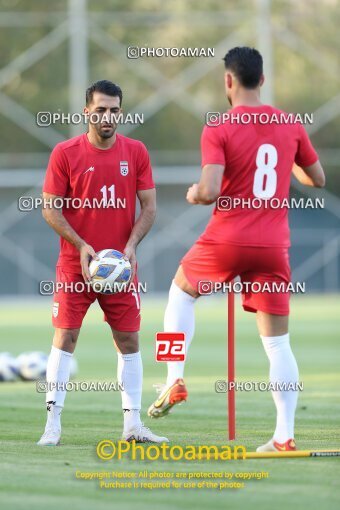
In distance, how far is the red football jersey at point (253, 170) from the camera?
699 centimetres

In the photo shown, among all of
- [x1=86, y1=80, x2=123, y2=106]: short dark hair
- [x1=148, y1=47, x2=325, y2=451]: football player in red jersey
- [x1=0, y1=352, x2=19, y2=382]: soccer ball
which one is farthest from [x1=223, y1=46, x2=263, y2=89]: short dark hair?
[x1=0, y1=352, x2=19, y2=382]: soccer ball

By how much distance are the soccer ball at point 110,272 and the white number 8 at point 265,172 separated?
1.12m

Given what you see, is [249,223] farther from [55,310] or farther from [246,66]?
[55,310]

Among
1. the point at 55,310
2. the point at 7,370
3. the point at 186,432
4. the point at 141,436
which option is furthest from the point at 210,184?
the point at 7,370

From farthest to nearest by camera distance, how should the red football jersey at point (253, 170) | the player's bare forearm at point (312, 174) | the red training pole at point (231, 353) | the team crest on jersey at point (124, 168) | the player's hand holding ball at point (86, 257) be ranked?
the team crest on jersey at point (124, 168) → the player's hand holding ball at point (86, 257) → the red training pole at point (231, 353) → the player's bare forearm at point (312, 174) → the red football jersey at point (253, 170)

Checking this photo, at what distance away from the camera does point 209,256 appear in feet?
23.5

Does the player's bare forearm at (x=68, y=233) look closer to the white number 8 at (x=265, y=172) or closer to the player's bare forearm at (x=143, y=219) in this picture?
the player's bare forearm at (x=143, y=219)

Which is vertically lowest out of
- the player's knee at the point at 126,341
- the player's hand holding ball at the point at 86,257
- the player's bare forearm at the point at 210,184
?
the player's knee at the point at 126,341

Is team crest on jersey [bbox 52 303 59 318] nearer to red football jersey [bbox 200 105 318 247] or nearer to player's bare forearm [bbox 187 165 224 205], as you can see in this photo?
red football jersey [bbox 200 105 318 247]

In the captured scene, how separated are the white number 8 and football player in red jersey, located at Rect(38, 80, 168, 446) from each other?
1187mm

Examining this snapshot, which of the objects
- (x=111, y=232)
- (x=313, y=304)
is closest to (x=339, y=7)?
(x=313, y=304)

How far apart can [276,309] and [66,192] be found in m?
1.63

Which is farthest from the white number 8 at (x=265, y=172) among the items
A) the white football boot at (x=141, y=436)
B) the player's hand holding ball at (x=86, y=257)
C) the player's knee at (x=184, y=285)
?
the white football boot at (x=141, y=436)

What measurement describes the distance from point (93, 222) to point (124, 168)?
1.29ft
